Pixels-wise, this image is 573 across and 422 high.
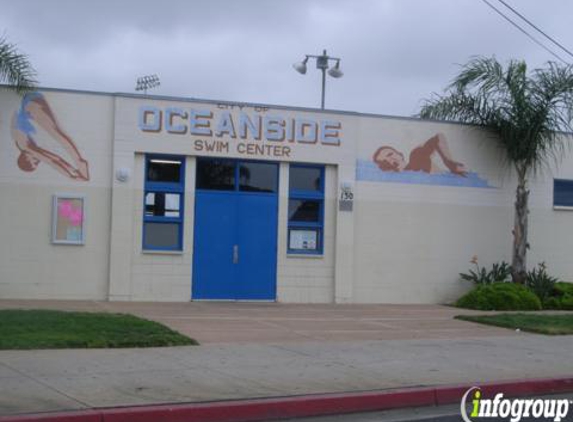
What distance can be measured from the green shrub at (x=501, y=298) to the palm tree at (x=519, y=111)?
927mm

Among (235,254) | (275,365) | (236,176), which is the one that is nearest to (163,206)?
(236,176)

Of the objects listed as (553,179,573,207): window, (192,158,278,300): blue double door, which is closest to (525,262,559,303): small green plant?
(553,179,573,207): window

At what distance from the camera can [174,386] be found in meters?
9.87

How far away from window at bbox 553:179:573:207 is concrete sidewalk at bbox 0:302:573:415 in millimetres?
8263

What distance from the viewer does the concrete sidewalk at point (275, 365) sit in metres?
9.42

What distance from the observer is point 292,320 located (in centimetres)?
1722

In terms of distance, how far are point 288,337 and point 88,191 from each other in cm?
707

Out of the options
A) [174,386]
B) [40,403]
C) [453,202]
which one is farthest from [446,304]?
[40,403]

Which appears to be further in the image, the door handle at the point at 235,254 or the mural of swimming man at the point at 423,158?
the mural of swimming man at the point at 423,158

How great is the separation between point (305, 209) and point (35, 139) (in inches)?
255

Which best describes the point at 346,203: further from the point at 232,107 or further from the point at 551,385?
the point at 551,385

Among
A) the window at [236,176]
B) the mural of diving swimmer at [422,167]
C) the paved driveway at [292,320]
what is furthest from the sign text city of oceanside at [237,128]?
the paved driveway at [292,320]

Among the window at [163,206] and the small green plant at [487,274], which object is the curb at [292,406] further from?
the small green plant at [487,274]

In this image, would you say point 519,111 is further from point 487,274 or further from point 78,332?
point 78,332
